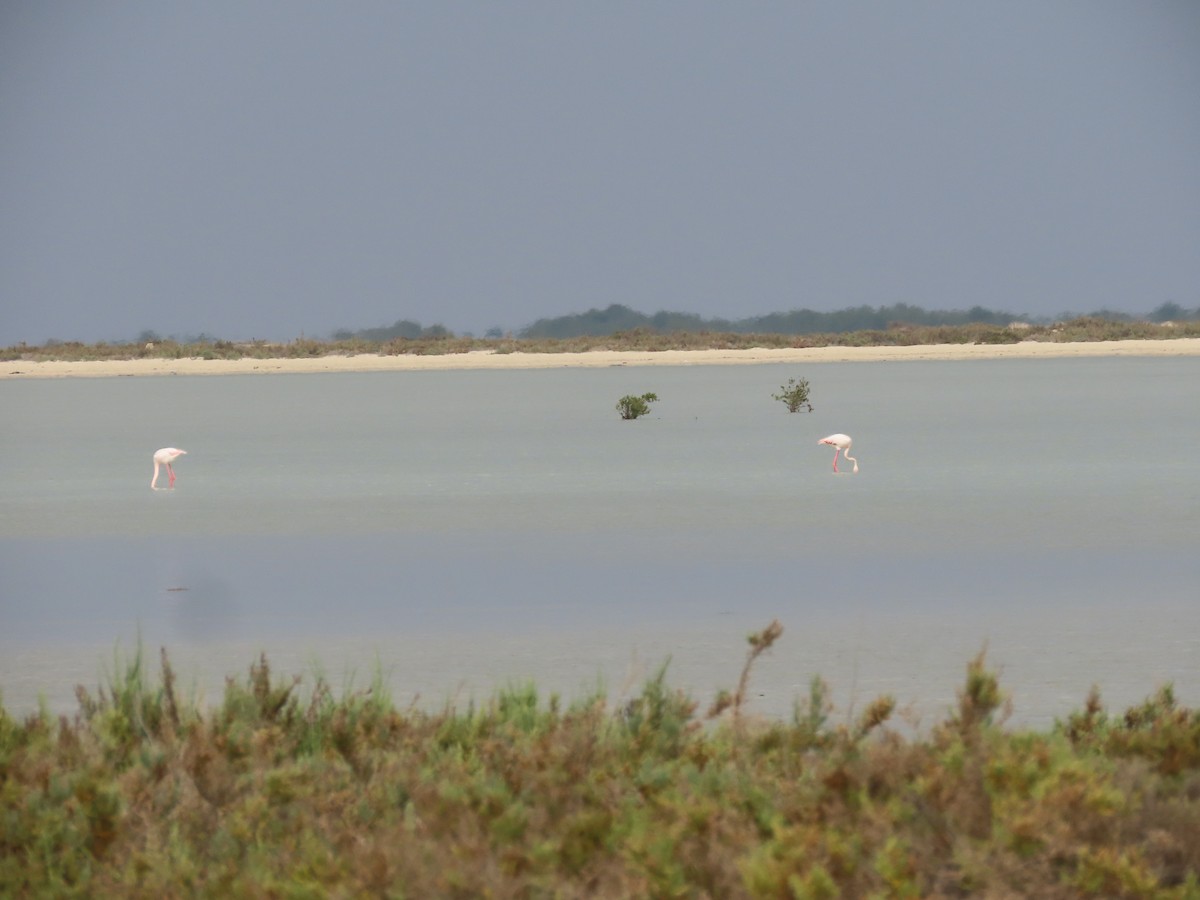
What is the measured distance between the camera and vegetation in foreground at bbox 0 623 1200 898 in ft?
12.8

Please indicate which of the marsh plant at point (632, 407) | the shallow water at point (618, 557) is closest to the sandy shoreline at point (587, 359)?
the marsh plant at point (632, 407)

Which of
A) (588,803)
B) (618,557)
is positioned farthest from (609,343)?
(588,803)

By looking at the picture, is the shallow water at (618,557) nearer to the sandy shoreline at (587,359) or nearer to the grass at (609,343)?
the sandy shoreline at (587,359)

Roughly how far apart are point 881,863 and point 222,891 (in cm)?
144

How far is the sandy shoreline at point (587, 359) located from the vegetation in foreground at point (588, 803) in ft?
182

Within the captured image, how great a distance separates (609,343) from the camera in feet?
263

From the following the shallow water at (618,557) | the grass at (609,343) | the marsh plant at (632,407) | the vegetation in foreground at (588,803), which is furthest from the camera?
the grass at (609,343)

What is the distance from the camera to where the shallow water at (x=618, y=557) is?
306 inches

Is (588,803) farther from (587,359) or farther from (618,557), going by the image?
(587,359)

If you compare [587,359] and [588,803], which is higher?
[588,803]

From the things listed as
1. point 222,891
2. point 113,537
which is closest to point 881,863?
point 222,891

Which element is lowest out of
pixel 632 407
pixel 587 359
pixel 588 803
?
pixel 587 359

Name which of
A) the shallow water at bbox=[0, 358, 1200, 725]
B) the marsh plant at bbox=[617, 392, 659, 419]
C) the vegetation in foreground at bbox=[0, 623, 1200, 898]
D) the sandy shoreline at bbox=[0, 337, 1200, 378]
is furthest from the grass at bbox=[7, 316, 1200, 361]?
the vegetation in foreground at bbox=[0, 623, 1200, 898]

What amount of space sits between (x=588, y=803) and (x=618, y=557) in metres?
6.99
